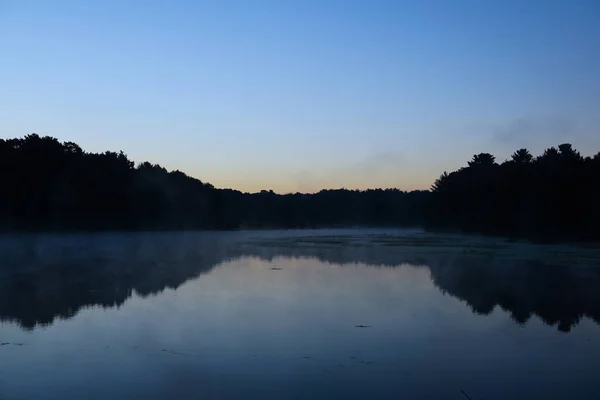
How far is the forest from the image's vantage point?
43.3 meters

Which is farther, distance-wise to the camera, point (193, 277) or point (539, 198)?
point (539, 198)

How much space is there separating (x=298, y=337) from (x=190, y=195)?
9119 centimetres

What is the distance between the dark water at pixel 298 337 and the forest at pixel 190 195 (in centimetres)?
2661

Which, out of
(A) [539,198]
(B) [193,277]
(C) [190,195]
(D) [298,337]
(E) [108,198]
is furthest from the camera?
(C) [190,195]

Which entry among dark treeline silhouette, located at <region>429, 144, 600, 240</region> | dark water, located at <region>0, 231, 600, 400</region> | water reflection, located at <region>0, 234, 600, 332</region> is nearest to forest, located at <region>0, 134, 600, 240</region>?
dark treeline silhouette, located at <region>429, 144, 600, 240</region>

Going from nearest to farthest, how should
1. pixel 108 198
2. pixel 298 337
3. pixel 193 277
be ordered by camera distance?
pixel 298 337, pixel 193 277, pixel 108 198

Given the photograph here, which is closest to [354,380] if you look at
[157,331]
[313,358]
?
[313,358]

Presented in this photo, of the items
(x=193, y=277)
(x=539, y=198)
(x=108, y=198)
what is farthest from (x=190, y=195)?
(x=193, y=277)

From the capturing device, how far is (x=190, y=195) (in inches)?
3898

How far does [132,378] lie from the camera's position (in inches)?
289

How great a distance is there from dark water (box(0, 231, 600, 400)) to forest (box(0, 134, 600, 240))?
26.6m

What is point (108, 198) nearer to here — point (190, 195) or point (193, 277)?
point (190, 195)

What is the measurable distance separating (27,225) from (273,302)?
51.9 m

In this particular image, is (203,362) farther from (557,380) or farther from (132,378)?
(557,380)
